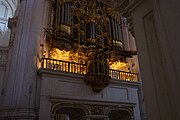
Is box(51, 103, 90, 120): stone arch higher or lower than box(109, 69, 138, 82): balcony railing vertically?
lower

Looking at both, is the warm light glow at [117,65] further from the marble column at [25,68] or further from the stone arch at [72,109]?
the marble column at [25,68]

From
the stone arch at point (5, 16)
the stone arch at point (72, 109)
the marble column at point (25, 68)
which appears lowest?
the stone arch at point (72, 109)

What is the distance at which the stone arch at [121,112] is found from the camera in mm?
9172

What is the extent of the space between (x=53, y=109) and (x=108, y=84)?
115 inches

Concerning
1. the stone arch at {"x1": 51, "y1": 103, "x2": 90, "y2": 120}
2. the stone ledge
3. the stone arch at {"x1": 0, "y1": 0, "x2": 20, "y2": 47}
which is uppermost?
the stone arch at {"x1": 0, "y1": 0, "x2": 20, "y2": 47}

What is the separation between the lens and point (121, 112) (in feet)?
32.5

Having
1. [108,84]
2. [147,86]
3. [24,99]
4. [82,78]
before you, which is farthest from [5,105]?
[147,86]

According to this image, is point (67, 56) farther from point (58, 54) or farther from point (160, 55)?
point (160, 55)

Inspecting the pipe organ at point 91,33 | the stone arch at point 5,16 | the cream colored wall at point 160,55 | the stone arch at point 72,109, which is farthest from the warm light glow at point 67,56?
the stone arch at point 5,16

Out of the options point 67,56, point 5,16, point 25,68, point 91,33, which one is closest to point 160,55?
point 25,68

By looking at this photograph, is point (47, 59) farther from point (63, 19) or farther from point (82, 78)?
point (63, 19)

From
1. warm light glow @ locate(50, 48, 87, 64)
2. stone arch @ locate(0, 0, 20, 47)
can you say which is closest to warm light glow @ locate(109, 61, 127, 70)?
warm light glow @ locate(50, 48, 87, 64)

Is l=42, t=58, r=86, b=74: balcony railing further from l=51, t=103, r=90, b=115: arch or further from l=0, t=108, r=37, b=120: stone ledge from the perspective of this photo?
l=0, t=108, r=37, b=120: stone ledge

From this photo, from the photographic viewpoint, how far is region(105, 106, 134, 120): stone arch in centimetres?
917
